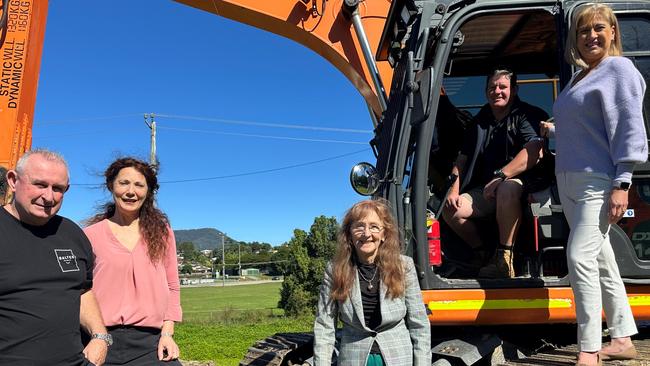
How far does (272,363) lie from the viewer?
13.1ft

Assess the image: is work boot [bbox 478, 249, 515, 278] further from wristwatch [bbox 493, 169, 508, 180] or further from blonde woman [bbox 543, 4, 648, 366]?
blonde woman [bbox 543, 4, 648, 366]

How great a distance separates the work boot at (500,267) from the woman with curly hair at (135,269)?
195 centimetres

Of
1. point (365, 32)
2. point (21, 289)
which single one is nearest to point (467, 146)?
point (365, 32)

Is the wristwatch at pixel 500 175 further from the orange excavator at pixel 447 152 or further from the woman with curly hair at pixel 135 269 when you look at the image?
the woman with curly hair at pixel 135 269

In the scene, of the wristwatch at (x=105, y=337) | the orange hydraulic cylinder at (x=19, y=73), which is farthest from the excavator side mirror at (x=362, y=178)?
the orange hydraulic cylinder at (x=19, y=73)

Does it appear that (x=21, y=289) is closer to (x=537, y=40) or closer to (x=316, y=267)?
(x=537, y=40)

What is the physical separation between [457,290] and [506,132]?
119 centimetres

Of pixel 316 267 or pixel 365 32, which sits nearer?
pixel 365 32

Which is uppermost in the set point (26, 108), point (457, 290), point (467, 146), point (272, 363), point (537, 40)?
point (537, 40)

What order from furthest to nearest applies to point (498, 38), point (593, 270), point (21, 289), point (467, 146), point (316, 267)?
point (316, 267) → point (498, 38) → point (467, 146) → point (593, 270) → point (21, 289)

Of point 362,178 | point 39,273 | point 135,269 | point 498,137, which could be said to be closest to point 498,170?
point 498,137

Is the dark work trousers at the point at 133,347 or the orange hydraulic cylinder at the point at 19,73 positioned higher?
the orange hydraulic cylinder at the point at 19,73

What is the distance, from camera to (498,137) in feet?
13.8

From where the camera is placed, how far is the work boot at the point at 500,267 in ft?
12.9
